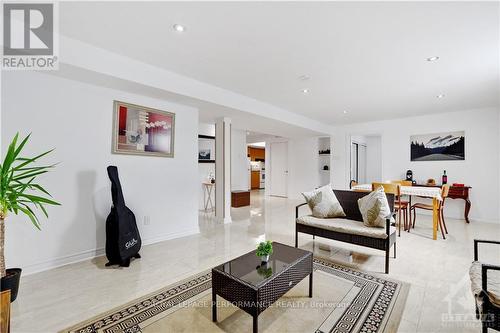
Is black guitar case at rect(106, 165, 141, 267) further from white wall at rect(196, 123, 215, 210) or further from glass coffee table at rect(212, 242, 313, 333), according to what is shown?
white wall at rect(196, 123, 215, 210)

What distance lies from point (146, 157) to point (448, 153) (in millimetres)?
6455

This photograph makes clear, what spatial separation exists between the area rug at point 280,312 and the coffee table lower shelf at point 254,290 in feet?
0.63


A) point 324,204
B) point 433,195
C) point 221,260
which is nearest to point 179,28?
point 221,260

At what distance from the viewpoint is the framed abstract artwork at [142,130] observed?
3.10 metres

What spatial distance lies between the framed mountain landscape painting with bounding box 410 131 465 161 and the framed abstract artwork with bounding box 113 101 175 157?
5.77m

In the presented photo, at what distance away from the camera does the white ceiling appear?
6.26ft

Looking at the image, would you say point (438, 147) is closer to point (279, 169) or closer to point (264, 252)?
point (279, 169)

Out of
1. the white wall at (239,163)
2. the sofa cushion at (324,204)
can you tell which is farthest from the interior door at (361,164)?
the sofa cushion at (324,204)

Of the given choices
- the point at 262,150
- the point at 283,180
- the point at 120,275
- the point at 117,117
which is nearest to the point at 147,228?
the point at 120,275

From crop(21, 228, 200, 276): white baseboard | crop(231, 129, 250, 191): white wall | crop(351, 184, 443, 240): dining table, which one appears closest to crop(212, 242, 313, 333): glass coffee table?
crop(21, 228, 200, 276): white baseboard

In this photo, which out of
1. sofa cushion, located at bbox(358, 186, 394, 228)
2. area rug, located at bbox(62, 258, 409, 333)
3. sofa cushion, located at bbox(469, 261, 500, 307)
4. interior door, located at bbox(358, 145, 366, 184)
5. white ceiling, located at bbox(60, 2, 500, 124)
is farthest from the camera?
interior door, located at bbox(358, 145, 366, 184)

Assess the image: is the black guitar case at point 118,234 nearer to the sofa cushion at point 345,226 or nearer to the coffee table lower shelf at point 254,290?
the coffee table lower shelf at point 254,290

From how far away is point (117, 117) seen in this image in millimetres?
3082

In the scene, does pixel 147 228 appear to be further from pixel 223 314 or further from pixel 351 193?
pixel 351 193
